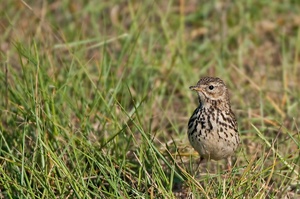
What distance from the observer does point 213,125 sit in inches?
236

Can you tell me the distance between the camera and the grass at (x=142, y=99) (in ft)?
18.2

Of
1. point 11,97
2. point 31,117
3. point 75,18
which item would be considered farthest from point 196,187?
point 75,18

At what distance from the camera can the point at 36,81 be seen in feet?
19.4

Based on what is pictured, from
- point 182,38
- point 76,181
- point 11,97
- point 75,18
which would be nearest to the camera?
point 76,181

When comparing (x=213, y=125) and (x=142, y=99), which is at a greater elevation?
(x=142, y=99)

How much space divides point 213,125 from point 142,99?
1.83ft

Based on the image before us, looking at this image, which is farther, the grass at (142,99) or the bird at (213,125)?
the bird at (213,125)

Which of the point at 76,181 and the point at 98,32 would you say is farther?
the point at 98,32

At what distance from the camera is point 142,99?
5.97 metres

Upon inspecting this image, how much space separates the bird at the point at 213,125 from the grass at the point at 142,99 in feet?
0.43

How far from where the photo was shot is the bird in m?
5.96

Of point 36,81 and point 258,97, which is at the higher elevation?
point 36,81

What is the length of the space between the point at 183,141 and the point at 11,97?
1488 millimetres

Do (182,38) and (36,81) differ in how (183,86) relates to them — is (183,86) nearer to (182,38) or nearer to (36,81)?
(182,38)
